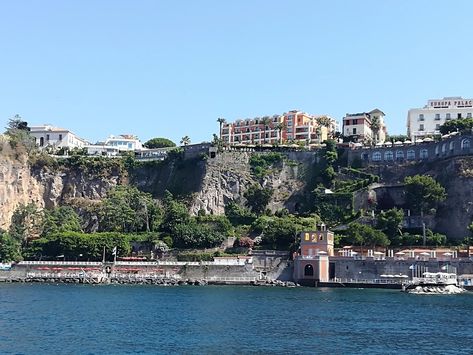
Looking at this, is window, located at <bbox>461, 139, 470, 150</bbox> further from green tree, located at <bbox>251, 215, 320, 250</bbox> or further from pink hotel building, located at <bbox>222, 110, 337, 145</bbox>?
pink hotel building, located at <bbox>222, 110, 337, 145</bbox>

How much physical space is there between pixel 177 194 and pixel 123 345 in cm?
7187

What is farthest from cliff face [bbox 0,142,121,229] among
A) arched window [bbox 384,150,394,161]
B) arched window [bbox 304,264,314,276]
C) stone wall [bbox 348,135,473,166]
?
arched window [bbox 304,264,314,276]

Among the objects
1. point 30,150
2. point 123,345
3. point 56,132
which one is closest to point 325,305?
point 123,345

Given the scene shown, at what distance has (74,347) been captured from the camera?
3903 cm

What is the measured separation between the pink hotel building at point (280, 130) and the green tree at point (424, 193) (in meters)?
37.6

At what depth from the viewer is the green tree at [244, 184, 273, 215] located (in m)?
104

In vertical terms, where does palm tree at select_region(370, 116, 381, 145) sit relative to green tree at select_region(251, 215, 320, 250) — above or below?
above

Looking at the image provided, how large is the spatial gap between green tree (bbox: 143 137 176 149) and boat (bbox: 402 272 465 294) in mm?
73121

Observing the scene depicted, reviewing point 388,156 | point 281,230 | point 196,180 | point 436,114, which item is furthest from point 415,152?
point 196,180

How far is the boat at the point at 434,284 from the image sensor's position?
251ft

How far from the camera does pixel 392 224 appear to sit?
90.4 m

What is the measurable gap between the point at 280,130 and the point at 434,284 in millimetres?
61641

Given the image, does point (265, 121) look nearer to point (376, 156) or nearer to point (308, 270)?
point (376, 156)

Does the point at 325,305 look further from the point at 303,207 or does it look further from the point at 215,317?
the point at 303,207
